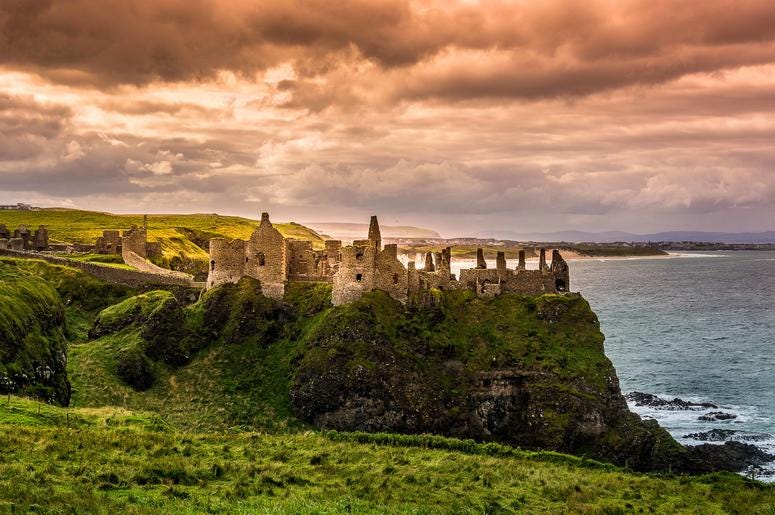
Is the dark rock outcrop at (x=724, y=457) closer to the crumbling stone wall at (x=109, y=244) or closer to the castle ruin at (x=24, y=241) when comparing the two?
the crumbling stone wall at (x=109, y=244)

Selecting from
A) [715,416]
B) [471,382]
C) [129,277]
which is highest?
[129,277]

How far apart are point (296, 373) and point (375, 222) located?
18.9 meters

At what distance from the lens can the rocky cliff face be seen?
207ft

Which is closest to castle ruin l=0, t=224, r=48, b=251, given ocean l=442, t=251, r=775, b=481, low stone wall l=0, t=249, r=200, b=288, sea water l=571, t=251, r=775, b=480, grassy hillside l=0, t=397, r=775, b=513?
low stone wall l=0, t=249, r=200, b=288

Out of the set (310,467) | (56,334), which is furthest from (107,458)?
(56,334)

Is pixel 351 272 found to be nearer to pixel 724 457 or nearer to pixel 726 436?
pixel 724 457

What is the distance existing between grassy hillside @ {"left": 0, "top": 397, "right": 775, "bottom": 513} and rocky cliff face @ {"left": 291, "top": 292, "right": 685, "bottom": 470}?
13.9 metres

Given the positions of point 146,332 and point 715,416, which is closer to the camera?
point 146,332

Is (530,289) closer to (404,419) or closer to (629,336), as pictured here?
(404,419)

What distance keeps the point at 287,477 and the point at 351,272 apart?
134ft

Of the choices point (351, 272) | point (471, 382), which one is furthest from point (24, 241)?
point (471, 382)

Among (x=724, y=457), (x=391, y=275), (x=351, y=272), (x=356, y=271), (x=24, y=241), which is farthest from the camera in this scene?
(x=24, y=241)

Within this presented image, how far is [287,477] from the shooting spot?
33.5 meters

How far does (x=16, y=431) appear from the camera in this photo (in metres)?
31.7
